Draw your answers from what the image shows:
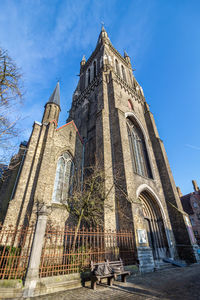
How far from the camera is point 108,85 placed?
17453 millimetres

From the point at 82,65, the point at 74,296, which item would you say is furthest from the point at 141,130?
the point at 82,65

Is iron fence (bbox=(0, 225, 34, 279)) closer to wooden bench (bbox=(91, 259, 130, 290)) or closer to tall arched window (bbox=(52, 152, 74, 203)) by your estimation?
wooden bench (bbox=(91, 259, 130, 290))

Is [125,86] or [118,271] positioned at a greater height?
[125,86]

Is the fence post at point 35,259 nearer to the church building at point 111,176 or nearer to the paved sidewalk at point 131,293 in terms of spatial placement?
the paved sidewalk at point 131,293

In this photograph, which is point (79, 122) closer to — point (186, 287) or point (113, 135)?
point (113, 135)

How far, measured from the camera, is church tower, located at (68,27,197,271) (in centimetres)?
949

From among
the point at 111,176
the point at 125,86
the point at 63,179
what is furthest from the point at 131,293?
the point at 125,86

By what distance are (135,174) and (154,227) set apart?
15.5ft

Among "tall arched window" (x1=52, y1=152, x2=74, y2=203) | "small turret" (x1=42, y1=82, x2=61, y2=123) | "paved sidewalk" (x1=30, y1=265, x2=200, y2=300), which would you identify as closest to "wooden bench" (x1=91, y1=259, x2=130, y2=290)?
"paved sidewalk" (x1=30, y1=265, x2=200, y2=300)

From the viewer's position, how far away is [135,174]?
12539 millimetres

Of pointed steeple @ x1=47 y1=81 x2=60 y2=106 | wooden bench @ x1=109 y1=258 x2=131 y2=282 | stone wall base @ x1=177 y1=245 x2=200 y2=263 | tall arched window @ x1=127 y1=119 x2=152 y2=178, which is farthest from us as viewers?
pointed steeple @ x1=47 y1=81 x2=60 y2=106

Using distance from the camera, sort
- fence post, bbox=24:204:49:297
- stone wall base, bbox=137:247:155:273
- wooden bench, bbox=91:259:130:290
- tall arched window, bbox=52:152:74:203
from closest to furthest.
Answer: fence post, bbox=24:204:49:297
wooden bench, bbox=91:259:130:290
stone wall base, bbox=137:247:155:273
tall arched window, bbox=52:152:74:203

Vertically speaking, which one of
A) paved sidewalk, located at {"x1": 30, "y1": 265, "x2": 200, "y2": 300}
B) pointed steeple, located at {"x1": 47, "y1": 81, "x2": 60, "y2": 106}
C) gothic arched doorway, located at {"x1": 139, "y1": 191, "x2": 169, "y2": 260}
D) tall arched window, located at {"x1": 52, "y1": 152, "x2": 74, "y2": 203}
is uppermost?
pointed steeple, located at {"x1": 47, "y1": 81, "x2": 60, "y2": 106}

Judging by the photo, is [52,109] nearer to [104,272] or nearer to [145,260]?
[104,272]
